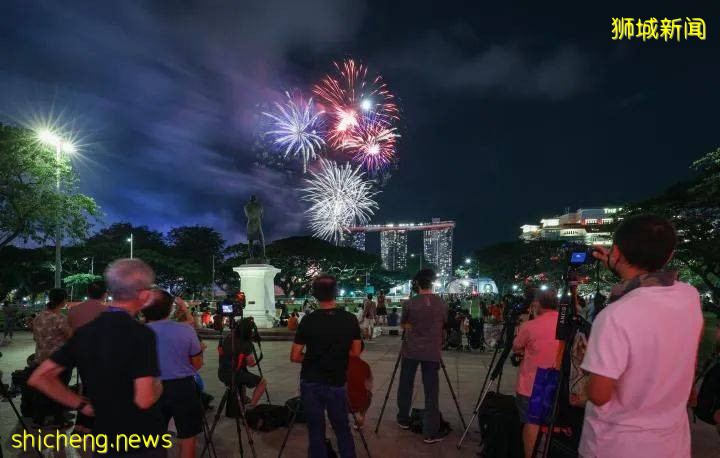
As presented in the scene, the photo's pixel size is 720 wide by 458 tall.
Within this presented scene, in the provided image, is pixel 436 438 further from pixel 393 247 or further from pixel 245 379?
pixel 393 247

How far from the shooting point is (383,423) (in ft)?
22.3

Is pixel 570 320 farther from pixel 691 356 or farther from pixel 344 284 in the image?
pixel 344 284

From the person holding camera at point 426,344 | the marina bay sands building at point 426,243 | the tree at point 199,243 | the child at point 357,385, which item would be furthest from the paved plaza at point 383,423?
the marina bay sands building at point 426,243

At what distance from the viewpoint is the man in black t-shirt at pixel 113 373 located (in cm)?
253

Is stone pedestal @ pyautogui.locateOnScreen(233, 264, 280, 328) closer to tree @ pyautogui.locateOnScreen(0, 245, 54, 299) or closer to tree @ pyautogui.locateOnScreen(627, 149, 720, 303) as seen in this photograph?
tree @ pyautogui.locateOnScreen(627, 149, 720, 303)

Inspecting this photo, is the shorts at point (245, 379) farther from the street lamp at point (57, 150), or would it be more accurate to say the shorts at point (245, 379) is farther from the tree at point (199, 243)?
the tree at point (199, 243)

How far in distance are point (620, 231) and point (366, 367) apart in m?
3.95

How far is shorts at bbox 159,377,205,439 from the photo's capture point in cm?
420

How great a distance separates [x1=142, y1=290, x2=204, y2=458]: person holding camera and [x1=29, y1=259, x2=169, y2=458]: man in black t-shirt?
59.3 inches

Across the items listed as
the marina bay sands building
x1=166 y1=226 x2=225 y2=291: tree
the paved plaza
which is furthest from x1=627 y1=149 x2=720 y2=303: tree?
the marina bay sands building

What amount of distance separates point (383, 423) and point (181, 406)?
11.2ft

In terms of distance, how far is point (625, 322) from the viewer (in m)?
2.07

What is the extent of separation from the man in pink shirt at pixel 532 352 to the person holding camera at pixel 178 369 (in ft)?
9.97

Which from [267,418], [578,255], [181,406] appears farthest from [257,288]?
[578,255]
